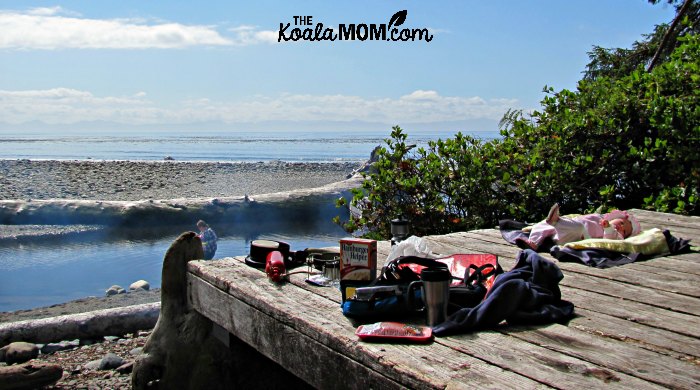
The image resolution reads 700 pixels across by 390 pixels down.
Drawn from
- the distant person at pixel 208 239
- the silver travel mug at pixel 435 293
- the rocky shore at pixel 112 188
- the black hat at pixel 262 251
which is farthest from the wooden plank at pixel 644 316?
the distant person at pixel 208 239

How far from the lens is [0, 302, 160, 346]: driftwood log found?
21.4 ft

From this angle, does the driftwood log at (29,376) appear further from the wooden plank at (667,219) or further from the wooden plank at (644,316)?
the wooden plank at (667,219)

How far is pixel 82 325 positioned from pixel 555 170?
456 centimetres

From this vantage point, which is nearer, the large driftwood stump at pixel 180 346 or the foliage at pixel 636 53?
the large driftwood stump at pixel 180 346

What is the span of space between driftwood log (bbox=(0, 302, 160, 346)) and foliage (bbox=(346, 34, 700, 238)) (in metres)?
2.14

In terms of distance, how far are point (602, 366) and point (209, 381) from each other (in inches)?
111

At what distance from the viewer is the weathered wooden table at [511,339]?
7.61 feet

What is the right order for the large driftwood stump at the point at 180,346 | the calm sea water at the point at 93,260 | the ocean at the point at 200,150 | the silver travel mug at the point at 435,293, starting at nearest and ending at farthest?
the silver travel mug at the point at 435,293 < the large driftwood stump at the point at 180,346 < the calm sea water at the point at 93,260 < the ocean at the point at 200,150

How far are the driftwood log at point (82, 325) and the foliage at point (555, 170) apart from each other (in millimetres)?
2142

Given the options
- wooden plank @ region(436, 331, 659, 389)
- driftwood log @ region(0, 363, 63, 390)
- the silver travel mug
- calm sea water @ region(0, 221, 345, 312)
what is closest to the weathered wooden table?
Answer: wooden plank @ region(436, 331, 659, 389)

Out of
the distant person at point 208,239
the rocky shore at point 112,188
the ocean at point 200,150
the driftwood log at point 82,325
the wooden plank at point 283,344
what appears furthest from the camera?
the ocean at point 200,150

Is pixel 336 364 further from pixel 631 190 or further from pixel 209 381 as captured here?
pixel 631 190

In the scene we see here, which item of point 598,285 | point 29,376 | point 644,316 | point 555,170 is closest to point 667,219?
point 555,170

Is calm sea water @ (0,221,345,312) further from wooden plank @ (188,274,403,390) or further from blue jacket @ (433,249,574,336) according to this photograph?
blue jacket @ (433,249,574,336)
